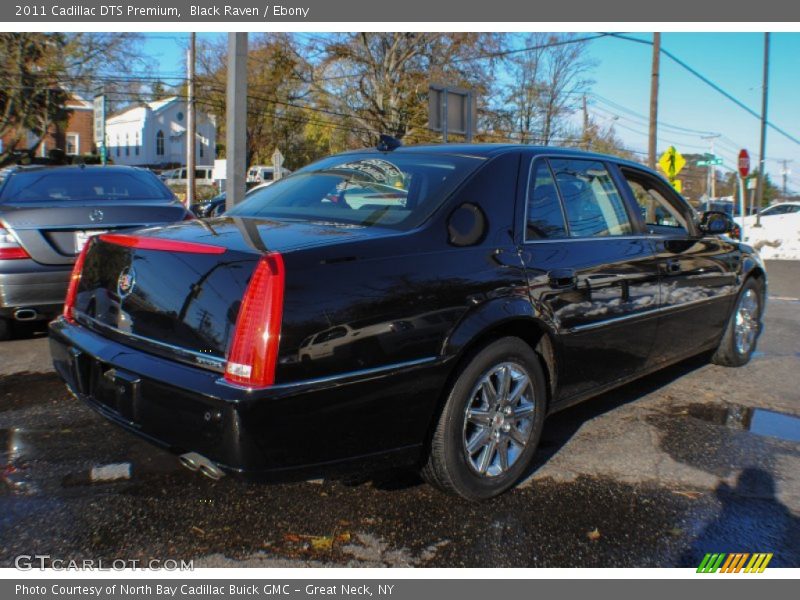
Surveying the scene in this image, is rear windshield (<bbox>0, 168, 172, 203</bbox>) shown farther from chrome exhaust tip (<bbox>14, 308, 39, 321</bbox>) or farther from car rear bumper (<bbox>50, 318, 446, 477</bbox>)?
car rear bumper (<bbox>50, 318, 446, 477</bbox>)

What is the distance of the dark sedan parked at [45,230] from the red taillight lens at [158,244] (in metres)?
2.49

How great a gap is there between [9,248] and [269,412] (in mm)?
3939

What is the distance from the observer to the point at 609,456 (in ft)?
12.1

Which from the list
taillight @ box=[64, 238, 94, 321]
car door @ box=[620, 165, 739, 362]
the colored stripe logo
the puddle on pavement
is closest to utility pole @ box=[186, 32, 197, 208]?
car door @ box=[620, 165, 739, 362]

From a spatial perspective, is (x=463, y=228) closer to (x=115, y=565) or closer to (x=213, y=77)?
(x=115, y=565)

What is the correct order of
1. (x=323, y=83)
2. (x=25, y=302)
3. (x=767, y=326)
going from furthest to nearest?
(x=323, y=83), (x=767, y=326), (x=25, y=302)

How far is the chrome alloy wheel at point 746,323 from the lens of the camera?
5.48 metres

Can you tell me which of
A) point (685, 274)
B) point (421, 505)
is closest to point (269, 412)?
point (421, 505)

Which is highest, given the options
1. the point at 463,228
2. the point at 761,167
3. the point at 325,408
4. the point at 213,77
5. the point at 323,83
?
the point at 213,77

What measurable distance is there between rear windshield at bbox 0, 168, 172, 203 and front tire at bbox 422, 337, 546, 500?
4266mm

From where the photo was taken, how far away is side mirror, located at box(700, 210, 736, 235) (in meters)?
4.86

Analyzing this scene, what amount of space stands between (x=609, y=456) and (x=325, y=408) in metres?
1.93

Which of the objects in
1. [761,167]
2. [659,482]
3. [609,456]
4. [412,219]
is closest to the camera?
[412,219]
